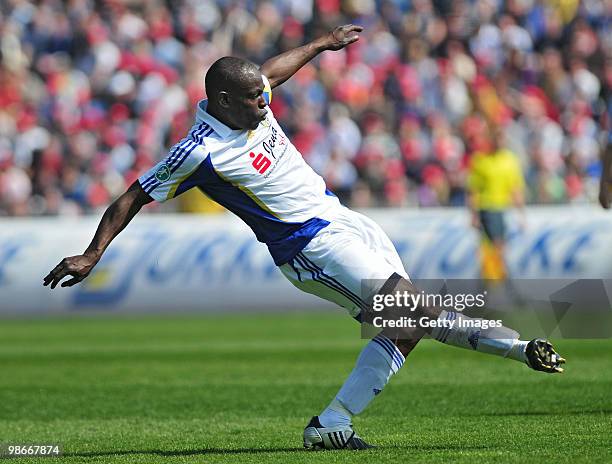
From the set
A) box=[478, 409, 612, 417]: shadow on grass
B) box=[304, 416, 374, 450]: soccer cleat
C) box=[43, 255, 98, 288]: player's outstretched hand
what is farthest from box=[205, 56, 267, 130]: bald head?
box=[478, 409, 612, 417]: shadow on grass

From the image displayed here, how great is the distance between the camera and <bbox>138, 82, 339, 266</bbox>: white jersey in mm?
6734

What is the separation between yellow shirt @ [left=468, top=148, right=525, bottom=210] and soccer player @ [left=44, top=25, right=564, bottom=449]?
10316 mm

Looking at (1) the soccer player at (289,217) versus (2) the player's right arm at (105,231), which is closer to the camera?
(2) the player's right arm at (105,231)

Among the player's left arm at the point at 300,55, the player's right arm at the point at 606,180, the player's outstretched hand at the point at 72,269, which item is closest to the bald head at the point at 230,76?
the player's left arm at the point at 300,55

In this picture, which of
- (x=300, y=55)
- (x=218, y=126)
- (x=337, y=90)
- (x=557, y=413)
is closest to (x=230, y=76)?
(x=218, y=126)

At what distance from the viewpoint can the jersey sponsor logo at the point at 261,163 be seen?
6859mm

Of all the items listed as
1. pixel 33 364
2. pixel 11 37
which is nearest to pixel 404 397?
pixel 33 364

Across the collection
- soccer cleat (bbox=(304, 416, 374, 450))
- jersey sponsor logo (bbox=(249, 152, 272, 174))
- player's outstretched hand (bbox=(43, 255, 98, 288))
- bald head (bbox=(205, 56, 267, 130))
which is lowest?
soccer cleat (bbox=(304, 416, 374, 450))

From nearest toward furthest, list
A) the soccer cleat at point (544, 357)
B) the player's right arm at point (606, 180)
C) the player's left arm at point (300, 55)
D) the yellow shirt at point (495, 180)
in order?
1. the soccer cleat at point (544, 357)
2. the player's left arm at point (300, 55)
3. the player's right arm at point (606, 180)
4. the yellow shirt at point (495, 180)

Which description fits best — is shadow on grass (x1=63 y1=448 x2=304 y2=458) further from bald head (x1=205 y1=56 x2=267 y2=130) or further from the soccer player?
bald head (x1=205 y1=56 x2=267 y2=130)

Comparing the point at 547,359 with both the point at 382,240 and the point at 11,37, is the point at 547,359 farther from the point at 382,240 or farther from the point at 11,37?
the point at 11,37

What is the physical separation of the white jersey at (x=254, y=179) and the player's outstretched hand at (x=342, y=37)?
0.81 meters

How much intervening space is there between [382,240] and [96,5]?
18.9 meters

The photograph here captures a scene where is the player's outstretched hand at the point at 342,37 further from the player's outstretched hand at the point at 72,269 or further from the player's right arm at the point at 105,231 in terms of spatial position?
the player's outstretched hand at the point at 72,269
